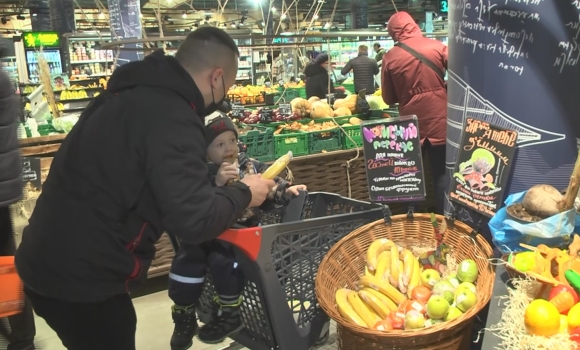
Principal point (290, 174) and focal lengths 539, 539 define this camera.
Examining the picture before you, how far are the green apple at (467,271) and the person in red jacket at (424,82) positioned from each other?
5.64 ft

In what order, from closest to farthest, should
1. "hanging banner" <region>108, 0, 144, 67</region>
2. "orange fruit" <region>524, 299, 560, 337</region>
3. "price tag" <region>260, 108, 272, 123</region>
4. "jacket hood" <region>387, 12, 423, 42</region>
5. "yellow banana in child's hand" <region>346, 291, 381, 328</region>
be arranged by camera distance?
1. "orange fruit" <region>524, 299, 560, 337</region>
2. "yellow banana in child's hand" <region>346, 291, 381, 328</region>
3. "jacket hood" <region>387, 12, 423, 42</region>
4. "price tag" <region>260, 108, 272, 123</region>
5. "hanging banner" <region>108, 0, 144, 67</region>

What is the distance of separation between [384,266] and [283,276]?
16.7 inches

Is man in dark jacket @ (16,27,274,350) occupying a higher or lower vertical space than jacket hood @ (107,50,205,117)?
lower

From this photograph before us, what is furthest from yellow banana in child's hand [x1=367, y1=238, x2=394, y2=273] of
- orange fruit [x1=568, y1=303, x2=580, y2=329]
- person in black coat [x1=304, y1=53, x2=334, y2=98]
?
person in black coat [x1=304, y1=53, x2=334, y2=98]

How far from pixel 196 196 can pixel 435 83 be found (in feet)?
8.66

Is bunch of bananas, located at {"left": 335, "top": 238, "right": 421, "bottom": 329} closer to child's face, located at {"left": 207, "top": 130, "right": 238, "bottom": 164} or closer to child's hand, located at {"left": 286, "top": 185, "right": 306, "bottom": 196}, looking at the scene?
child's hand, located at {"left": 286, "top": 185, "right": 306, "bottom": 196}

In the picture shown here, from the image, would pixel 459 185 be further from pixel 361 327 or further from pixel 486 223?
pixel 361 327

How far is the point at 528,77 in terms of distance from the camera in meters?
1.86

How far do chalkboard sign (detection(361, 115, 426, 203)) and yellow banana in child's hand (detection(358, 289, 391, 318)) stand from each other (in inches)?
16.4

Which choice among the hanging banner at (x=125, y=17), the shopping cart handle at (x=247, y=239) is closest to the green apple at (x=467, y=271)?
the shopping cart handle at (x=247, y=239)

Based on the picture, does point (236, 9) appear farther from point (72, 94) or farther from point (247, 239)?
point (247, 239)

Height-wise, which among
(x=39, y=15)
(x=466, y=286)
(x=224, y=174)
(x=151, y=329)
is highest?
(x=39, y=15)

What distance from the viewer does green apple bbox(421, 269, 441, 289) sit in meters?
1.97

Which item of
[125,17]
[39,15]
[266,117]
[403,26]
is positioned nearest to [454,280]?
[403,26]
